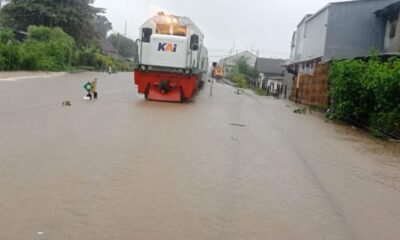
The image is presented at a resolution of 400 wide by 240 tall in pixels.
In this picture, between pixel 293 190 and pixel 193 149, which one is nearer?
pixel 293 190

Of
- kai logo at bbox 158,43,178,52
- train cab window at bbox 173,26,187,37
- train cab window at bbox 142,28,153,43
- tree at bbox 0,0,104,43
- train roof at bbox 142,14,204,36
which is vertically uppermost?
tree at bbox 0,0,104,43

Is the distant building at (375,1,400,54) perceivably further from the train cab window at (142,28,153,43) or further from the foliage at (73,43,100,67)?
the foliage at (73,43,100,67)

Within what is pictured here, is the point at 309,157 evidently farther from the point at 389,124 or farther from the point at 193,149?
the point at 389,124

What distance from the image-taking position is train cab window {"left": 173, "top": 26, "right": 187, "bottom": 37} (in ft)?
76.6

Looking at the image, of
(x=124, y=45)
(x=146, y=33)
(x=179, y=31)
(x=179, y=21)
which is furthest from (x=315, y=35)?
(x=124, y=45)

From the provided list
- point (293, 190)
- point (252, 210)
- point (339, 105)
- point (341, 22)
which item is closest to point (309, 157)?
point (293, 190)

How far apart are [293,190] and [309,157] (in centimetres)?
351

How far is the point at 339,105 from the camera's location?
20047 mm

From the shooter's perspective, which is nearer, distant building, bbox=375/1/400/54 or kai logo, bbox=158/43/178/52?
kai logo, bbox=158/43/178/52

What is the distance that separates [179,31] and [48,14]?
40.0m

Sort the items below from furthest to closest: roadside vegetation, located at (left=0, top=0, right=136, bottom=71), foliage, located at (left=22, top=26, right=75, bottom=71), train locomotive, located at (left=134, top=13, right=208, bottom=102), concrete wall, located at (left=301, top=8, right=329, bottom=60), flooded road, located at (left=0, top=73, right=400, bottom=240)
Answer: roadside vegetation, located at (left=0, top=0, right=136, bottom=71) < foliage, located at (left=22, top=26, right=75, bottom=71) < concrete wall, located at (left=301, top=8, right=329, bottom=60) < train locomotive, located at (left=134, top=13, right=208, bottom=102) < flooded road, located at (left=0, top=73, right=400, bottom=240)

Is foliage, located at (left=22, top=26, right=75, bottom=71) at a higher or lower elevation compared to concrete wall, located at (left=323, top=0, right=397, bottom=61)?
lower

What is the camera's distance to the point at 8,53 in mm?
37844

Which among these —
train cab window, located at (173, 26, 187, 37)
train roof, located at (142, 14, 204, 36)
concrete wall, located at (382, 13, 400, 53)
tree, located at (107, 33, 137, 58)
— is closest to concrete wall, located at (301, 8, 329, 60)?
concrete wall, located at (382, 13, 400, 53)
